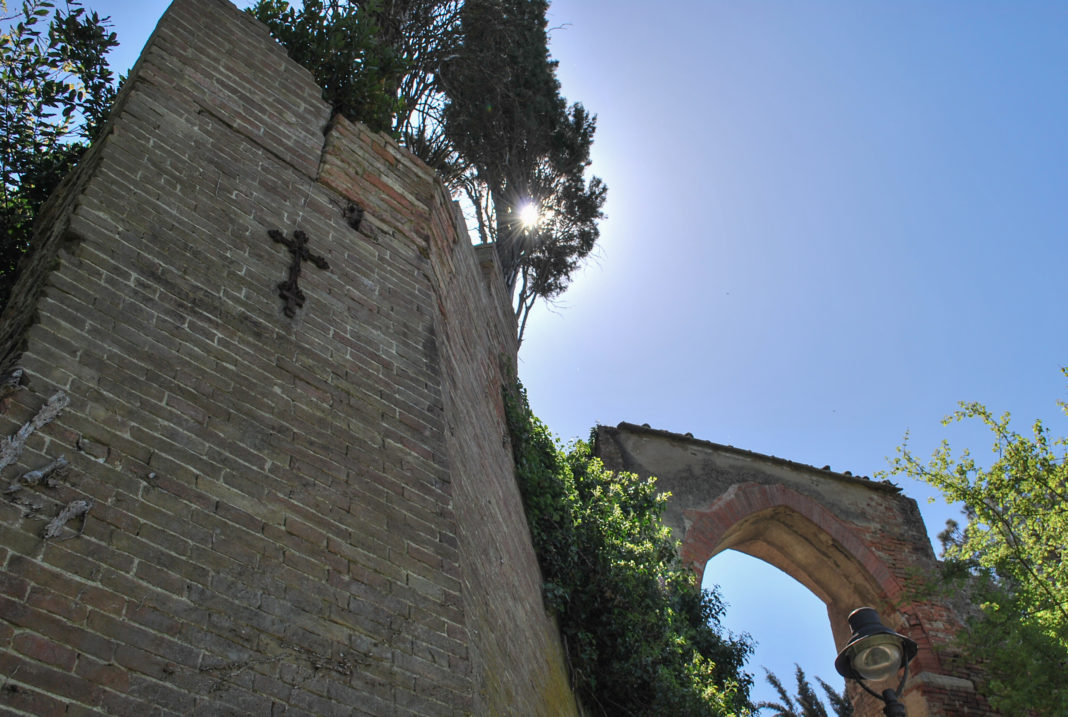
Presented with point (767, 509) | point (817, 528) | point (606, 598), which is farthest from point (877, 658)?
point (817, 528)

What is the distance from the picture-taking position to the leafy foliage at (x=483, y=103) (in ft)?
18.0

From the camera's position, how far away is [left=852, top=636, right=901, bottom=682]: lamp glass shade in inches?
205

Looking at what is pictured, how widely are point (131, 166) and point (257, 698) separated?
2364 mm

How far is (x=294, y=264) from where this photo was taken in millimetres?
4020

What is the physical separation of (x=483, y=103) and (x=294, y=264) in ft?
25.0

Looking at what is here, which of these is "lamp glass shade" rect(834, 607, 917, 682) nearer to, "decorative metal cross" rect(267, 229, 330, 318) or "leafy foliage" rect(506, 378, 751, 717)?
"leafy foliage" rect(506, 378, 751, 717)

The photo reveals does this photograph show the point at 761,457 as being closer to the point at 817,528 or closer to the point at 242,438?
the point at 817,528

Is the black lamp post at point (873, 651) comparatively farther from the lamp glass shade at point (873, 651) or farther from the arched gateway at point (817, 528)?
the arched gateway at point (817, 528)

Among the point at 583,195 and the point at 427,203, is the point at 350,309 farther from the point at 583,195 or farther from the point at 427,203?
the point at 583,195

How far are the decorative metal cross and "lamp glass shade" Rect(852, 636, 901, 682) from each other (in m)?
3.89

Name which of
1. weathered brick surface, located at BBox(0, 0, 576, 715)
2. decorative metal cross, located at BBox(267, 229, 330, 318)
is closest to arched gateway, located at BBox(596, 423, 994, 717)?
Answer: weathered brick surface, located at BBox(0, 0, 576, 715)

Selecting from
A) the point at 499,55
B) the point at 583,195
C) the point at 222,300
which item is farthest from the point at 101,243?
the point at 583,195

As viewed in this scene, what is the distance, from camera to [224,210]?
3932mm

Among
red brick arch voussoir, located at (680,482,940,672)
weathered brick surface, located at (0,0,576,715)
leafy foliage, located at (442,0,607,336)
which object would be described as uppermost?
leafy foliage, located at (442,0,607,336)
